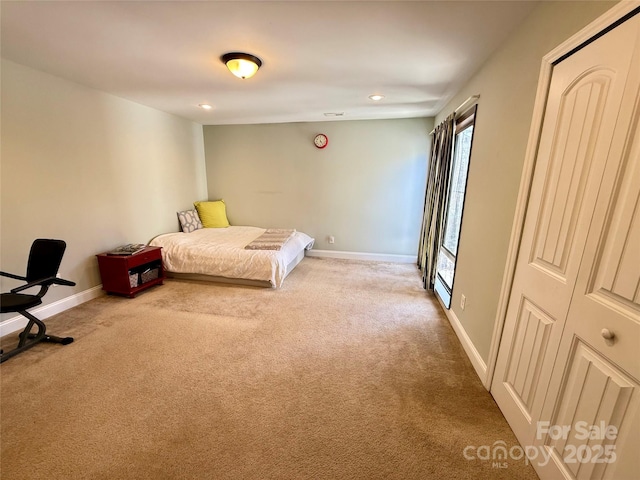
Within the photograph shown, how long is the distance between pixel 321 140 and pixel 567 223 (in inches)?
152

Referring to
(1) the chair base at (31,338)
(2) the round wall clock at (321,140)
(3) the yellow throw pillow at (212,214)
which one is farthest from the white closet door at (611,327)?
(3) the yellow throw pillow at (212,214)

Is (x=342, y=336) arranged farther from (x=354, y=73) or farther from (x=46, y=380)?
(x=354, y=73)

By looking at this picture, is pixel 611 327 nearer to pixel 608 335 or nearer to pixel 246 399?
pixel 608 335

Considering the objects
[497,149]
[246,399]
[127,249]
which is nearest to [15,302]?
[127,249]

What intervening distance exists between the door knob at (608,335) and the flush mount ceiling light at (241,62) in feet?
8.63

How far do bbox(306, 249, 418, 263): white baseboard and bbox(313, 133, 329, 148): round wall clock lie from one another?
1.93m

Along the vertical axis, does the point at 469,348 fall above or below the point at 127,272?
below

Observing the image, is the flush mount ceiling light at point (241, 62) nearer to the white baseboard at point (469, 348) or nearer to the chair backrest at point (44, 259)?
the chair backrest at point (44, 259)

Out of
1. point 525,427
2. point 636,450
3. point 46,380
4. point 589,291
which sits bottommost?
point 46,380

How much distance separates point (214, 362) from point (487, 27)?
3057 mm

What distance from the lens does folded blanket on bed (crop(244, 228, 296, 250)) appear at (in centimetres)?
360

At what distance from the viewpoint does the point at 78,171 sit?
2.80m

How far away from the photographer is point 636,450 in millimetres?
845

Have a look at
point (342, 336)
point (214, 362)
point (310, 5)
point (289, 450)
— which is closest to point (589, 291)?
point (289, 450)
